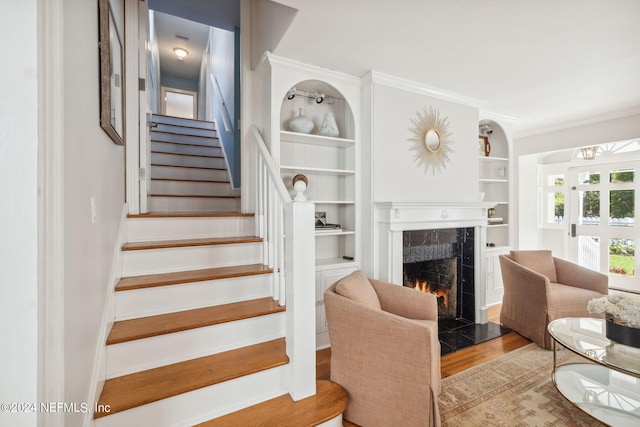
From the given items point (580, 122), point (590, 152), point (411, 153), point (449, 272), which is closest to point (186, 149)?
point (411, 153)

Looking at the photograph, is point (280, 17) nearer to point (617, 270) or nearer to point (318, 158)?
point (318, 158)

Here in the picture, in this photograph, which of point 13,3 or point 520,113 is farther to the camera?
point 520,113

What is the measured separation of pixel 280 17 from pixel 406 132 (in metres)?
1.58

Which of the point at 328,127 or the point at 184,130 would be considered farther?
the point at 184,130

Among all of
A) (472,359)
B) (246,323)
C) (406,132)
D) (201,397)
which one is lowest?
(472,359)

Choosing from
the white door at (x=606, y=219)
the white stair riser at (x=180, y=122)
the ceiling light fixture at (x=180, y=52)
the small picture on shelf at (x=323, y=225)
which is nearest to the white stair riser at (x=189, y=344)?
the small picture on shelf at (x=323, y=225)

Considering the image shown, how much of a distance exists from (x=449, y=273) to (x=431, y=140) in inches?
62.2

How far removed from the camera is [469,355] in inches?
98.9

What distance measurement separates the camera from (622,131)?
145 inches

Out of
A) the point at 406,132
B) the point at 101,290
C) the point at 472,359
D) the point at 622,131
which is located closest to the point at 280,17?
the point at 406,132

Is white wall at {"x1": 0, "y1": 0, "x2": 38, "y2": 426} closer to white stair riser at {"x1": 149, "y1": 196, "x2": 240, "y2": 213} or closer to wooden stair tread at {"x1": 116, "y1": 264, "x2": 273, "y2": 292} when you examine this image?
wooden stair tread at {"x1": 116, "y1": 264, "x2": 273, "y2": 292}

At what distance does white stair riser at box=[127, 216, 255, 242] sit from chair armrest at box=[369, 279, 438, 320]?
1.27 m

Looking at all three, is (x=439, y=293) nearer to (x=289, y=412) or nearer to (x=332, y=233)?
(x=332, y=233)

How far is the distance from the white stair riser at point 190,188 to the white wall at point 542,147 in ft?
14.6
